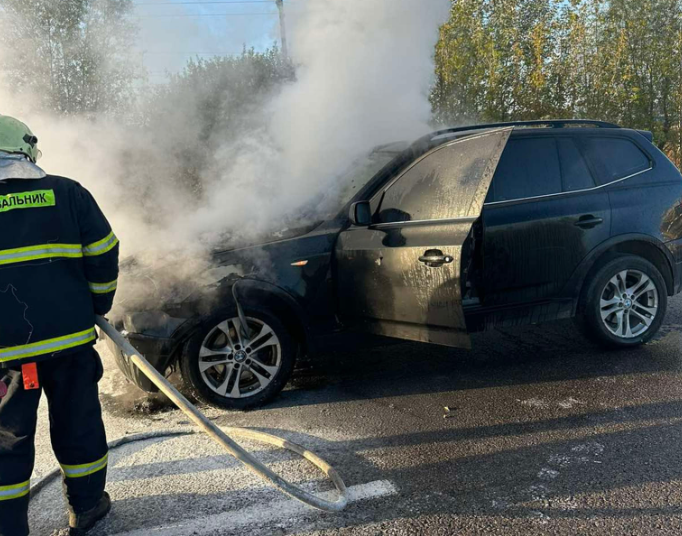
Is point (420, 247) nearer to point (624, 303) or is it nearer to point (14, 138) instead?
point (624, 303)

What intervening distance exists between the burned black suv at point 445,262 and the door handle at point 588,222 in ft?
0.03

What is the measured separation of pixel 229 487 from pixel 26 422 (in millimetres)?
1050

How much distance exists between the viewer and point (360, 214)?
4066 millimetres

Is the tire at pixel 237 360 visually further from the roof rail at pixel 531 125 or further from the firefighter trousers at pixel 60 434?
the roof rail at pixel 531 125

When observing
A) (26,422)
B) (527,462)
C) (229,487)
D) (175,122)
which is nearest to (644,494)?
(527,462)

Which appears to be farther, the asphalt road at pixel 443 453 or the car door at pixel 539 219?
the car door at pixel 539 219

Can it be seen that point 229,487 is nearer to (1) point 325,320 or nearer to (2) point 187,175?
(1) point 325,320

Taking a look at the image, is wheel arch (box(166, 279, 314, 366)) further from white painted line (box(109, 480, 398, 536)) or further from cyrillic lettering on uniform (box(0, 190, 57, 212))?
cyrillic lettering on uniform (box(0, 190, 57, 212))

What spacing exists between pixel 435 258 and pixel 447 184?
68 cm

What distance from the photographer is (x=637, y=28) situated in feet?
33.6

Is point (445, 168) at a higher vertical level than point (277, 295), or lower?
higher

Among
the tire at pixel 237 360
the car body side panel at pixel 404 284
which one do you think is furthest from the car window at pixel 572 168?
the tire at pixel 237 360

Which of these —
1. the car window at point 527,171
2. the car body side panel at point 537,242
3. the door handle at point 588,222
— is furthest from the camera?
the door handle at point 588,222

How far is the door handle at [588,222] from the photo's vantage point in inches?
169
